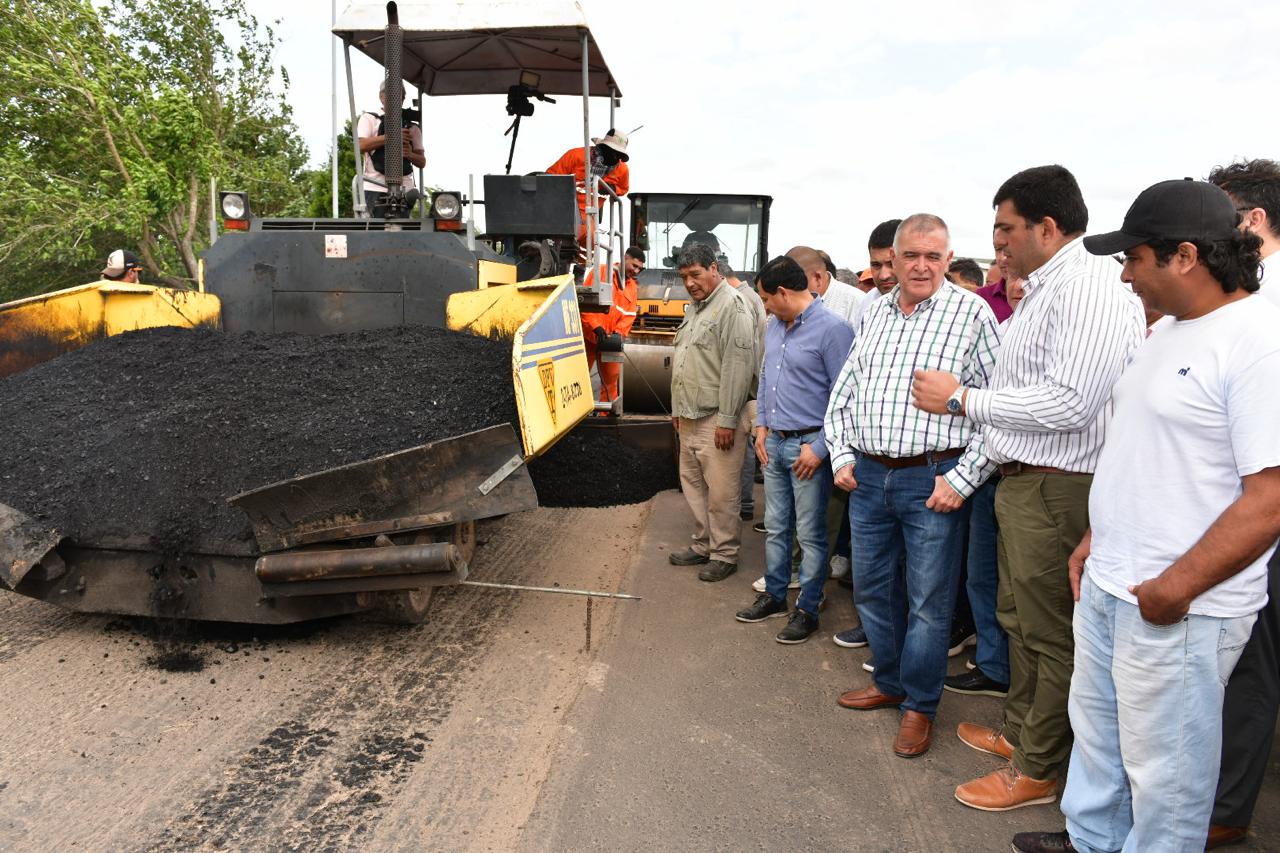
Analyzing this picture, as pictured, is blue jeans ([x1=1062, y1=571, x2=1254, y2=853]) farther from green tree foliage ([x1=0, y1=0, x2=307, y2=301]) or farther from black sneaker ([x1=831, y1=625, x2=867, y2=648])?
green tree foliage ([x1=0, y1=0, x2=307, y2=301])

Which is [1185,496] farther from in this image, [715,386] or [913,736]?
[715,386]

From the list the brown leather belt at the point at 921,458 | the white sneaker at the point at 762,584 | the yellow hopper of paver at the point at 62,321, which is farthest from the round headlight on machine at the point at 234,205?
the brown leather belt at the point at 921,458

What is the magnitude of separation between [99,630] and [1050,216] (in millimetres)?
4134

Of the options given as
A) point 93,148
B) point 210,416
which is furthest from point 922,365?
point 93,148

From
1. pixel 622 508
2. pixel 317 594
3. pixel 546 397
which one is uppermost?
pixel 546 397

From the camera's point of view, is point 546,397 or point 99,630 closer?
point 99,630

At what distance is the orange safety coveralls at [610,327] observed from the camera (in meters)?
7.18

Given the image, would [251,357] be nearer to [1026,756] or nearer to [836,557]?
[836,557]

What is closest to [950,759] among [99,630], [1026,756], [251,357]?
[1026,756]

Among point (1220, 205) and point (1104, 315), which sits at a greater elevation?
point (1220, 205)

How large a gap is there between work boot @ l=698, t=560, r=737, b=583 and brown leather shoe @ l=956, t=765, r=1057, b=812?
7.77 feet

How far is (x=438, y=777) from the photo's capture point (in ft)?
9.05

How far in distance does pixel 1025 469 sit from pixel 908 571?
63 centimetres

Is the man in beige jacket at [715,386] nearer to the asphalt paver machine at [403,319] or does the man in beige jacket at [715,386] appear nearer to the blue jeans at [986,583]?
the asphalt paver machine at [403,319]
